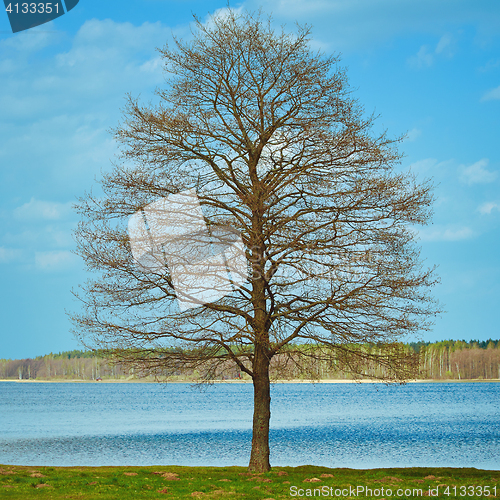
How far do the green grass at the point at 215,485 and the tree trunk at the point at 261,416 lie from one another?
1.40ft

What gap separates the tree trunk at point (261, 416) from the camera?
46.7 feet

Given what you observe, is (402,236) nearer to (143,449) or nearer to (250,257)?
(250,257)

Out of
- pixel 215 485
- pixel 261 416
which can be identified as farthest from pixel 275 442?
pixel 215 485

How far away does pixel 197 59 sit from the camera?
1536 cm

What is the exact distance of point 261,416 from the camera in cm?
1428

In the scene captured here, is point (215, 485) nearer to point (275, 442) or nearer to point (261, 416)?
point (261, 416)

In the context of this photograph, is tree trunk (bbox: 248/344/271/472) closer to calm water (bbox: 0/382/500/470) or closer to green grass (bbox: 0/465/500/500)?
green grass (bbox: 0/465/500/500)

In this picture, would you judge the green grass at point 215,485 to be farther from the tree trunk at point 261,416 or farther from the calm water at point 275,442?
the calm water at point 275,442

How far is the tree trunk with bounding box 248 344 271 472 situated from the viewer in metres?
14.2

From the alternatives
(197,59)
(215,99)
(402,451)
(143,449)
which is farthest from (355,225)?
(143,449)

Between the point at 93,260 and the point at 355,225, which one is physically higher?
the point at 355,225

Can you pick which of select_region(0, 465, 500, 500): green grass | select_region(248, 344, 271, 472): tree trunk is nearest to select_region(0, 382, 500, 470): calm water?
select_region(0, 465, 500, 500): green grass

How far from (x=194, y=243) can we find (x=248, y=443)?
19.7 m

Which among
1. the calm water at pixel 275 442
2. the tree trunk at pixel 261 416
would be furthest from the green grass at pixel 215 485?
the calm water at pixel 275 442
